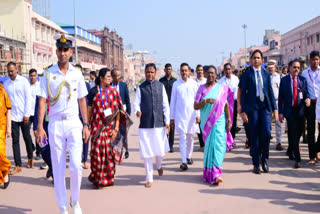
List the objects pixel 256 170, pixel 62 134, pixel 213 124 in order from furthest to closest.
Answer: pixel 256 170, pixel 213 124, pixel 62 134

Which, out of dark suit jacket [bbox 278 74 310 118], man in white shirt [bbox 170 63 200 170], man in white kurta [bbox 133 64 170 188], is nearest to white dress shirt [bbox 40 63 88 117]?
man in white kurta [bbox 133 64 170 188]

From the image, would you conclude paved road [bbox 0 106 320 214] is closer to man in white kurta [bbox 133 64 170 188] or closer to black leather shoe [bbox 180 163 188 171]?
black leather shoe [bbox 180 163 188 171]

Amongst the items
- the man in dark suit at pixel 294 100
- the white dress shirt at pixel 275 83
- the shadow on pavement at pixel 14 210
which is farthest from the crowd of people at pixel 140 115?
the white dress shirt at pixel 275 83

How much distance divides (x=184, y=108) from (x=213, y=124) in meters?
1.51

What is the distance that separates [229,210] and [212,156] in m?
1.52

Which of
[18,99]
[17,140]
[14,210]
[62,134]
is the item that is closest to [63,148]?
[62,134]

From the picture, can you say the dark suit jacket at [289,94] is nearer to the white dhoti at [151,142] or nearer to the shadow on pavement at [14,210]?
the white dhoti at [151,142]

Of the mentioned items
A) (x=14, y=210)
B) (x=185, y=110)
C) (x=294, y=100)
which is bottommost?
(x=14, y=210)

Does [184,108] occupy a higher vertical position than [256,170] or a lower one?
higher

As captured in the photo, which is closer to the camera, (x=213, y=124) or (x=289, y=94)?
(x=213, y=124)

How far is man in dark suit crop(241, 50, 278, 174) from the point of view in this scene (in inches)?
267

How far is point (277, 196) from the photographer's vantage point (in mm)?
5250

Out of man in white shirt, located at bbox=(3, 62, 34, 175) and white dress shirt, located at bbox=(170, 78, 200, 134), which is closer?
man in white shirt, located at bbox=(3, 62, 34, 175)

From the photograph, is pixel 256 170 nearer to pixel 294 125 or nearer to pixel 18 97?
pixel 294 125
